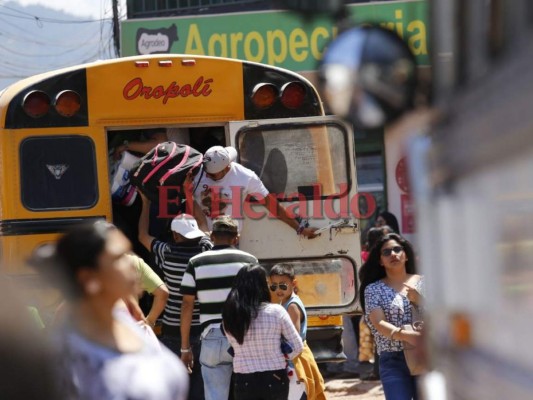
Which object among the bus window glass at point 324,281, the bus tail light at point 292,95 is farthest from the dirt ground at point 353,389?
the bus tail light at point 292,95

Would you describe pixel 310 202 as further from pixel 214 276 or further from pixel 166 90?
pixel 214 276

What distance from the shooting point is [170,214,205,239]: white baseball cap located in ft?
25.7

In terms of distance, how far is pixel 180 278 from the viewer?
7.85 metres

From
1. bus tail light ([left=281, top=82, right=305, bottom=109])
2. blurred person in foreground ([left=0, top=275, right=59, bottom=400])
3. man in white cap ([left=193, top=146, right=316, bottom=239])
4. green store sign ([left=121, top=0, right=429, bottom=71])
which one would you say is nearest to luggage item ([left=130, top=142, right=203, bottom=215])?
man in white cap ([left=193, top=146, right=316, bottom=239])

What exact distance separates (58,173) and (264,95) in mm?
1596

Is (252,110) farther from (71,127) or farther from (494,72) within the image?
(494,72)

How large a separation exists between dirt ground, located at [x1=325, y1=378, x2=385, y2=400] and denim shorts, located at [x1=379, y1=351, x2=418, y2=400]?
3802 millimetres

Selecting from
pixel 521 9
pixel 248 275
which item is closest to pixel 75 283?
pixel 521 9

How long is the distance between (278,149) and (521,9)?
20.7ft

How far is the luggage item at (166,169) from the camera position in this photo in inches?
333

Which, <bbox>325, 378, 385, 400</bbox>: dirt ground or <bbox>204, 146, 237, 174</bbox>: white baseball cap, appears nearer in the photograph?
<bbox>204, 146, 237, 174</bbox>: white baseball cap

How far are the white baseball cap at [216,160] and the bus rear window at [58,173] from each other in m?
0.84

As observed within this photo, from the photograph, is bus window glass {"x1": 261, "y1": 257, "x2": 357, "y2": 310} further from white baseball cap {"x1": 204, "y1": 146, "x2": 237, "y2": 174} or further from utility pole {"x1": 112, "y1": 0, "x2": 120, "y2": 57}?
utility pole {"x1": 112, "y1": 0, "x2": 120, "y2": 57}

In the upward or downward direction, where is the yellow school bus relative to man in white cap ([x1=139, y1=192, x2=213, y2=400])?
upward
